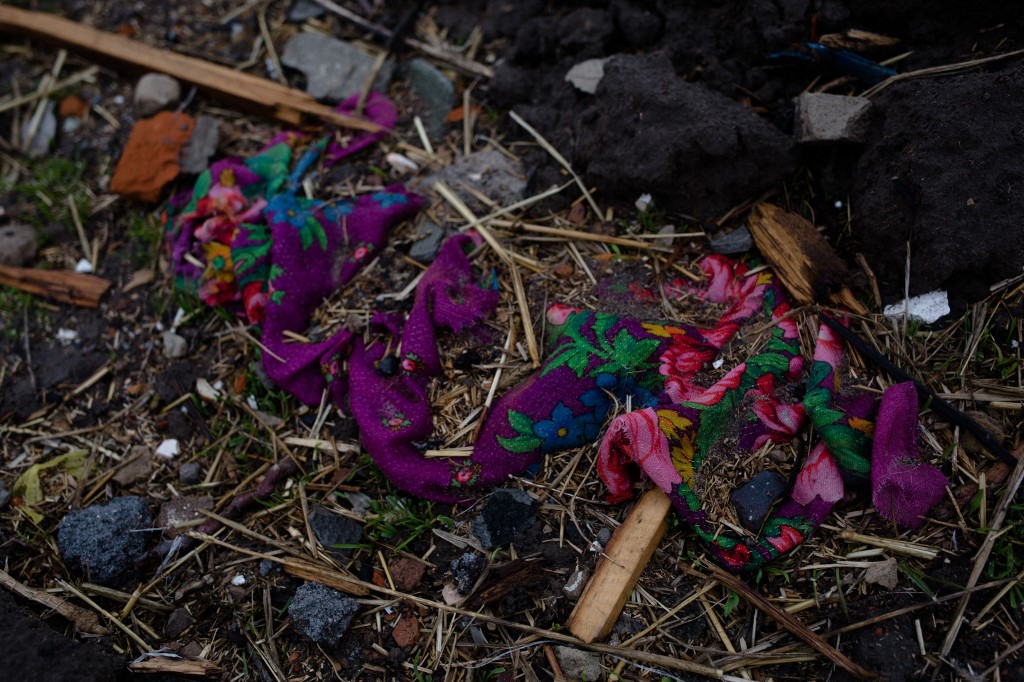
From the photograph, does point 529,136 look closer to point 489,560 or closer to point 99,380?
point 489,560

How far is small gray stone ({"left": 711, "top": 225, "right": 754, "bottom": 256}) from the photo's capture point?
9.36 feet

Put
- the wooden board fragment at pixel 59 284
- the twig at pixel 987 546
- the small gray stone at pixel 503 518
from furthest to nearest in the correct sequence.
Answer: the wooden board fragment at pixel 59 284
the small gray stone at pixel 503 518
the twig at pixel 987 546

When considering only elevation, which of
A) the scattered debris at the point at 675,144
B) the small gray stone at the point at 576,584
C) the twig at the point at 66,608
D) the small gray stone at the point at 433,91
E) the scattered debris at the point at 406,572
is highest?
the scattered debris at the point at 675,144

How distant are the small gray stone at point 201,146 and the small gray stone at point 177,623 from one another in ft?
7.18

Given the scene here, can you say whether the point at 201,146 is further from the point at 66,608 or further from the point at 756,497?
the point at 756,497

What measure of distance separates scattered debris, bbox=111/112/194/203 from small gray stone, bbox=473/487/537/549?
2456mm

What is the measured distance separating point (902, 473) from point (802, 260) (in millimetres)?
873

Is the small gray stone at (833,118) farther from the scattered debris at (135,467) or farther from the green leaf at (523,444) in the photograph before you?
the scattered debris at (135,467)

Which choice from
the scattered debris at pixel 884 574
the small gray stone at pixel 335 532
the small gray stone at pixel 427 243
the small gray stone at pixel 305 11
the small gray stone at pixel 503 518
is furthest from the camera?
the small gray stone at pixel 305 11

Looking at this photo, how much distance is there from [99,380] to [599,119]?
8.45 ft

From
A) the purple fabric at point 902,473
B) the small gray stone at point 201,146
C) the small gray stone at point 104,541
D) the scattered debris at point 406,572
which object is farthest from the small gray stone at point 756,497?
the small gray stone at point 201,146

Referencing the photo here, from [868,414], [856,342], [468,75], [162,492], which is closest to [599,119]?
[468,75]

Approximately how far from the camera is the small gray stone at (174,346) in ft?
10.4

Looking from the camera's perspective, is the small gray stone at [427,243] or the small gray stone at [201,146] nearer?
the small gray stone at [427,243]
